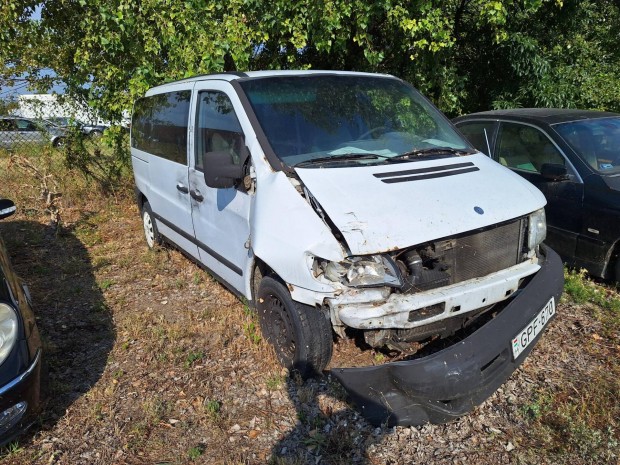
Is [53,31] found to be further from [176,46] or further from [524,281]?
[524,281]

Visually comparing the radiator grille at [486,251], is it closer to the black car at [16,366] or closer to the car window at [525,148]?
the car window at [525,148]

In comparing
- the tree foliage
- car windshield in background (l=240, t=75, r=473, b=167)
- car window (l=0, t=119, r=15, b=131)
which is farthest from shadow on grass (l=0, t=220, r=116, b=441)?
car window (l=0, t=119, r=15, b=131)

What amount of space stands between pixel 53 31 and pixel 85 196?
2663 millimetres

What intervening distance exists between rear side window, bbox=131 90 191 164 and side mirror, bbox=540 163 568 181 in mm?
3273

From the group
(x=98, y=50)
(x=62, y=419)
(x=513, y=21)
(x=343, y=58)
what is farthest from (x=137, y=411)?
(x=513, y=21)

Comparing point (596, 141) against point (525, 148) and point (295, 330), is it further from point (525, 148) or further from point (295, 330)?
point (295, 330)

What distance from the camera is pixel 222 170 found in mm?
3271

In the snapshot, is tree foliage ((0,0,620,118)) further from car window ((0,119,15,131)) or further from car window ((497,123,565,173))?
car window ((497,123,565,173))

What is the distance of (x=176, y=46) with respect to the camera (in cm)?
630

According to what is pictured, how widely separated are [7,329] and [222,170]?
152cm

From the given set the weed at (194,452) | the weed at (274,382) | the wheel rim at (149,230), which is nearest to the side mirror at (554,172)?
the weed at (274,382)

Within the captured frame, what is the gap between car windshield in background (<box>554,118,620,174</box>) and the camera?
4582 mm

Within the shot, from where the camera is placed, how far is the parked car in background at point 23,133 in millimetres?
8773

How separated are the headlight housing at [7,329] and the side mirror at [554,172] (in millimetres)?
4366
